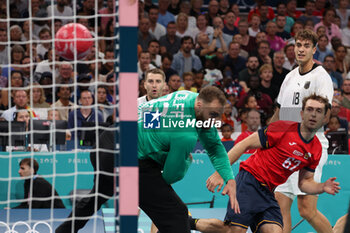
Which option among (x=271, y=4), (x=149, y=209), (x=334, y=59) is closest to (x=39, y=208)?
(x=149, y=209)

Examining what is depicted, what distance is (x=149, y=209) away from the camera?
4926mm

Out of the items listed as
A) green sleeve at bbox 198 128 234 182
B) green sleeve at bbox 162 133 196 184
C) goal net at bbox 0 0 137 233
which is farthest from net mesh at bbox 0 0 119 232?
green sleeve at bbox 198 128 234 182

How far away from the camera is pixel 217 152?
15.9 feet

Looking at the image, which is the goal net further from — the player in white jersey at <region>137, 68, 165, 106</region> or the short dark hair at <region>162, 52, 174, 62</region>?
the short dark hair at <region>162, 52, 174, 62</region>

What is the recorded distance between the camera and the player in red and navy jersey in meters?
5.39

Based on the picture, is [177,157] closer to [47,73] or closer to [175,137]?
[175,137]

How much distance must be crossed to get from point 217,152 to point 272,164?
824 mm

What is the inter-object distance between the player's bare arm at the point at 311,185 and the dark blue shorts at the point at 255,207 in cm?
30

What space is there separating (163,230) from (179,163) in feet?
1.88

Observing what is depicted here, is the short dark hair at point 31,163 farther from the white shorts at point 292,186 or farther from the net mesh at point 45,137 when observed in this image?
the white shorts at point 292,186

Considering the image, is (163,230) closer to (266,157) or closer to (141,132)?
(141,132)

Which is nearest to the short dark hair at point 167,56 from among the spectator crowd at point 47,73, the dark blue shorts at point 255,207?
the spectator crowd at point 47,73

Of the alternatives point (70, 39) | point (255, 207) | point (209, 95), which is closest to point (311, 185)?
point (255, 207)

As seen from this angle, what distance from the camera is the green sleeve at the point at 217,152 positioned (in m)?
4.81
